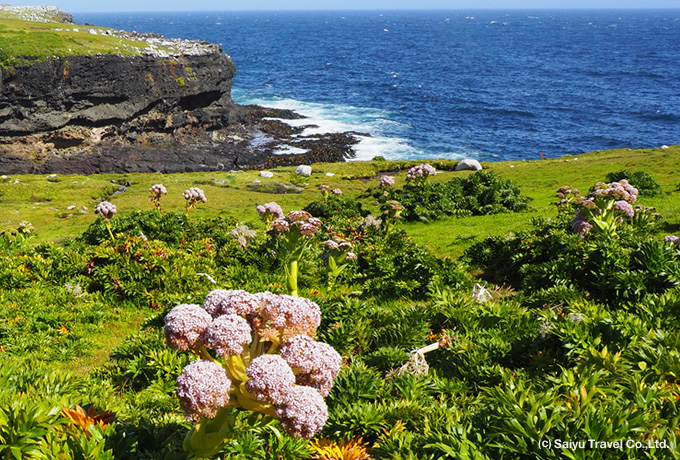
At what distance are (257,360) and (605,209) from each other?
1193 centimetres

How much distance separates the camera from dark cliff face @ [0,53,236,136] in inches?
2108

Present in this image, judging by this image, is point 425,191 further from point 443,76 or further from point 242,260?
point 443,76

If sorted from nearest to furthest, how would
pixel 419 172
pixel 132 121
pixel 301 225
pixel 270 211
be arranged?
pixel 301 225 < pixel 270 211 < pixel 419 172 < pixel 132 121

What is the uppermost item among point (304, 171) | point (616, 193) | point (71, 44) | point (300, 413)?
point (71, 44)

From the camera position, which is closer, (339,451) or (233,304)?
(233,304)

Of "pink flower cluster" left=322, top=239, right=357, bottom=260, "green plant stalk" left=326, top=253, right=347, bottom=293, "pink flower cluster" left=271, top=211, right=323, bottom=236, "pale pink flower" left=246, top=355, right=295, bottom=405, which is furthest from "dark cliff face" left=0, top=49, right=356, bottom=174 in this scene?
"pale pink flower" left=246, top=355, right=295, bottom=405

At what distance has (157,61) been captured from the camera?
61.8 m

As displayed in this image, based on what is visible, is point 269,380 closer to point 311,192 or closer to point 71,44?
point 311,192

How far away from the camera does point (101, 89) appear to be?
5800 centimetres

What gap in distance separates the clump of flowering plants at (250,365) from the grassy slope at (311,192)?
568 inches

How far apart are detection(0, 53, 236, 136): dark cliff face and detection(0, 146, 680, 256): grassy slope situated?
46.5 ft

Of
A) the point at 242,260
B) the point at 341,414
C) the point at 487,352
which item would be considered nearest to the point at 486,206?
the point at 242,260

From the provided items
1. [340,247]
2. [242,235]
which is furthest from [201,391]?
[242,235]

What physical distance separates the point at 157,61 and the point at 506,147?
44836 millimetres
